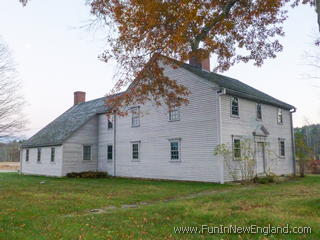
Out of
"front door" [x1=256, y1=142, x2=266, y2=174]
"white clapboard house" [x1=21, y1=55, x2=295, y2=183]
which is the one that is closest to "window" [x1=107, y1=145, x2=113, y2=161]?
"white clapboard house" [x1=21, y1=55, x2=295, y2=183]

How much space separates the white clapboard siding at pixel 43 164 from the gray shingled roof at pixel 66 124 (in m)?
0.66

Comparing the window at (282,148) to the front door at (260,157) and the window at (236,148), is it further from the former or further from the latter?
the window at (236,148)

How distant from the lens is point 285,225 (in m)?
6.23

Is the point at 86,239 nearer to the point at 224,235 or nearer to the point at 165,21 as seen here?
the point at 224,235

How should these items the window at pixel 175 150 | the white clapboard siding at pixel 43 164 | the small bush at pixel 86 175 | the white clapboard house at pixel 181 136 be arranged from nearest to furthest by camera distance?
the white clapboard house at pixel 181 136 < the window at pixel 175 150 < the small bush at pixel 86 175 < the white clapboard siding at pixel 43 164

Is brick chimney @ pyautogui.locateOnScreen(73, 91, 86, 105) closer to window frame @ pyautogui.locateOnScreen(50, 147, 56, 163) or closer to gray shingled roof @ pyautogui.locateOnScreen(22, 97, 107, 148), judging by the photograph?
gray shingled roof @ pyautogui.locateOnScreen(22, 97, 107, 148)

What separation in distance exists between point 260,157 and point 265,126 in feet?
8.06

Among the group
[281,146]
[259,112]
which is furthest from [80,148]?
[281,146]

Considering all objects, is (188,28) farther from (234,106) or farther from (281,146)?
(281,146)

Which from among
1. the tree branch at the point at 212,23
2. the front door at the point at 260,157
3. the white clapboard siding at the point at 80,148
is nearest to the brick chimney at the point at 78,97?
the white clapboard siding at the point at 80,148

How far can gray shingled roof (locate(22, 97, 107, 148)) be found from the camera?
25013mm

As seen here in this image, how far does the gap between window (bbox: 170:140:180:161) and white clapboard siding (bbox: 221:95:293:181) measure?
10.9 ft

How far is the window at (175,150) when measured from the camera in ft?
62.1

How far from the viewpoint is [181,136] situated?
61.7 feet
